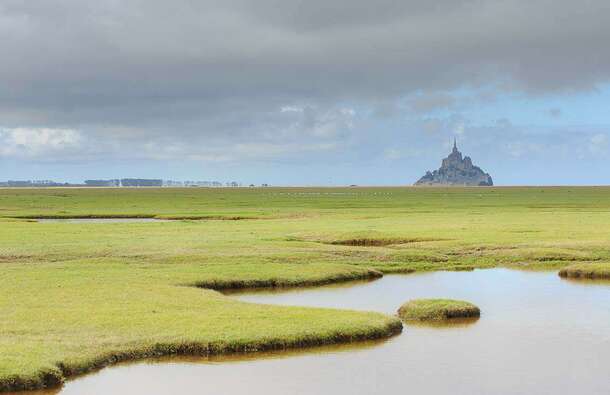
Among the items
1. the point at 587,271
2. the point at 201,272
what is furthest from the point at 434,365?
the point at 587,271

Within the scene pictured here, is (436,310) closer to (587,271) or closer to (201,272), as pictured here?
(201,272)

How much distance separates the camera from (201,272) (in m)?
38.8

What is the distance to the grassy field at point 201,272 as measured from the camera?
76.7 feet

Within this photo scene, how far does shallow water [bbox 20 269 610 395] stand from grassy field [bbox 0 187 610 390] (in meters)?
1.08

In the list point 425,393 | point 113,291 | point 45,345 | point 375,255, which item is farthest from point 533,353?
point 375,255

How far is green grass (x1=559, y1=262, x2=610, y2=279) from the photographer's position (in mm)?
40884

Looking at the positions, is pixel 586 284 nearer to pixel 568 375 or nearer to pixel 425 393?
pixel 568 375

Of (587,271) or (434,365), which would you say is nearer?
(434,365)

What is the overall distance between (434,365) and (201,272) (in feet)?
60.6

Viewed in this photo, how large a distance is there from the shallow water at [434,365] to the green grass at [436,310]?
68 centimetres

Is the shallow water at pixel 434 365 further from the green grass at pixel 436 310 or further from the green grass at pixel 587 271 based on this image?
the green grass at pixel 587 271

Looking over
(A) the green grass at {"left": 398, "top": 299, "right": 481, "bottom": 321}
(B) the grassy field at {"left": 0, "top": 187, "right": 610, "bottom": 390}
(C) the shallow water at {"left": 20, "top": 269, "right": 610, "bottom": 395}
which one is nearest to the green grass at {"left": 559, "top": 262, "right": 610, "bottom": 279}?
(B) the grassy field at {"left": 0, "top": 187, "right": 610, "bottom": 390}

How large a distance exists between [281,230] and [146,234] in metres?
11.5

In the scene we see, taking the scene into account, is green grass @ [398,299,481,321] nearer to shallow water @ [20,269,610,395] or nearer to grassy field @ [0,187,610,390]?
shallow water @ [20,269,610,395]
